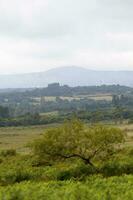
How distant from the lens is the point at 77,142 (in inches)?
2121

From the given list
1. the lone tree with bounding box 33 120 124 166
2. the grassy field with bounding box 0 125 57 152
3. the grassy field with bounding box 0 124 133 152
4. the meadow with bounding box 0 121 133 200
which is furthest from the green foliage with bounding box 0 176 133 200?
the grassy field with bounding box 0 125 57 152

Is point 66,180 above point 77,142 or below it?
below

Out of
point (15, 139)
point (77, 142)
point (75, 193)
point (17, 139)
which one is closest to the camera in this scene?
point (75, 193)

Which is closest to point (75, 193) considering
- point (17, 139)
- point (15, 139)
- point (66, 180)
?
point (66, 180)

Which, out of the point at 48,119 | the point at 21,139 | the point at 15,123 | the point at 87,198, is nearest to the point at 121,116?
the point at 48,119

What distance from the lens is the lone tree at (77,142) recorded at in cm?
5397

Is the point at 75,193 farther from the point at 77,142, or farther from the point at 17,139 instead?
the point at 17,139

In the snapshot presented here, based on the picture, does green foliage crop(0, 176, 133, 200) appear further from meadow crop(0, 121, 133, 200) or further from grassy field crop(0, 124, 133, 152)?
grassy field crop(0, 124, 133, 152)

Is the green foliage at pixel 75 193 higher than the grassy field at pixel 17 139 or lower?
higher

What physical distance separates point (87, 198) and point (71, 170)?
23.0 m

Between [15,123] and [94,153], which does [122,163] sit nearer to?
[94,153]

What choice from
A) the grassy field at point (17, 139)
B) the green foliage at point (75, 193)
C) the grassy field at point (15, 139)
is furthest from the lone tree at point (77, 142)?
the grassy field at point (15, 139)

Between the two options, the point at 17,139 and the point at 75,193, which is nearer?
the point at 75,193

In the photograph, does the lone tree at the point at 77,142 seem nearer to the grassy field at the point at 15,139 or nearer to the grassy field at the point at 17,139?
the grassy field at the point at 17,139
